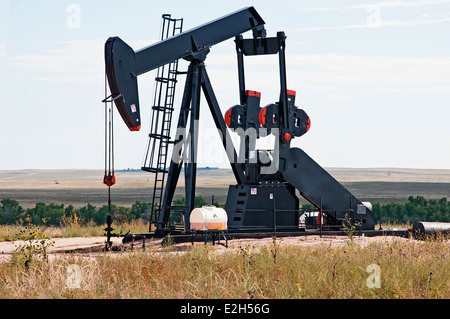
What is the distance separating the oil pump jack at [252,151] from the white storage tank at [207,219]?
0.75m

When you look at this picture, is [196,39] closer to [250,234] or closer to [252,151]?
[252,151]

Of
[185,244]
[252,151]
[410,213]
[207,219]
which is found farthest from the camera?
[410,213]

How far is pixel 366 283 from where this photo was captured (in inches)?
388

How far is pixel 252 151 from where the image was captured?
719 inches

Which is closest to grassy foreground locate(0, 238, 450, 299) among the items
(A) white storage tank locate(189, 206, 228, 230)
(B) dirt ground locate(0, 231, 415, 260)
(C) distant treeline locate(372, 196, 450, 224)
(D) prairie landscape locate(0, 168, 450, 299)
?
(D) prairie landscape locate(0, 168, 450, 299)

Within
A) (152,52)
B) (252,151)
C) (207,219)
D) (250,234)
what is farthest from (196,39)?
(250,234)

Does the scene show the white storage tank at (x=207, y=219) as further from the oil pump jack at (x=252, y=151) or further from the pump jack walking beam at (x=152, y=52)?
the pump jack walking beam at (x=152, y=52)

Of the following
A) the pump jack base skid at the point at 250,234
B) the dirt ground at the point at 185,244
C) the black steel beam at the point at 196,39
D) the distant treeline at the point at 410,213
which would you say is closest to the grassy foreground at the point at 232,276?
the dirt ground at the point at 185,244

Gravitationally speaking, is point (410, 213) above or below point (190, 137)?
below

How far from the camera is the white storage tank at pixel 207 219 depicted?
52.4 feet

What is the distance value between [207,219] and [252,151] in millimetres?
2923

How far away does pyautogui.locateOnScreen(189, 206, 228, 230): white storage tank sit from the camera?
16.0 meters

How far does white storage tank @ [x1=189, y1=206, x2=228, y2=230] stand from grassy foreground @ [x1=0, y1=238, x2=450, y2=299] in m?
3.32

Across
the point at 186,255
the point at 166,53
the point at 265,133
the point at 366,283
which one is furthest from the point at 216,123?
the point at 366,283
